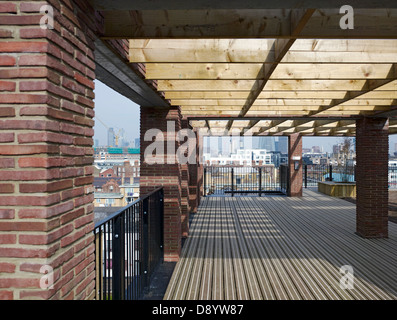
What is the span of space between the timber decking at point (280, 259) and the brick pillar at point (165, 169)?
29.7 inches

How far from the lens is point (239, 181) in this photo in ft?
51.5

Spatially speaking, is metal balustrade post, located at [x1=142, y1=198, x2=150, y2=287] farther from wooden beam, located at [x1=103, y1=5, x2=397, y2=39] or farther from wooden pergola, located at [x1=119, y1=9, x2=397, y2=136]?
wooden beam, located at [x1=103, y1=5, x2=397, y2=39]

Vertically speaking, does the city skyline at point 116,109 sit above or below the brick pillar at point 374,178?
above

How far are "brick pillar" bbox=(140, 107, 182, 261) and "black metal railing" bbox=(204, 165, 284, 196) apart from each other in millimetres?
8593

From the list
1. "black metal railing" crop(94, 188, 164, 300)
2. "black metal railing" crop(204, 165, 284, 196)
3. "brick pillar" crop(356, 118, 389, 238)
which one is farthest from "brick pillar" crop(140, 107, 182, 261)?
"black metal railing" crop(204, 165, 284, 196)

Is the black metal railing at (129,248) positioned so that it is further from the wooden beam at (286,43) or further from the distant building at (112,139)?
the distant building at (112,139)

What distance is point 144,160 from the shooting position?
5.76 m

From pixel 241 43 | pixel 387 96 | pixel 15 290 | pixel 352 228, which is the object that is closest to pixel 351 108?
pixel 387 96

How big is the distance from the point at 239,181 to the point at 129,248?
12487mm

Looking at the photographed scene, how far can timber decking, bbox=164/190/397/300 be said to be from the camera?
430 cm

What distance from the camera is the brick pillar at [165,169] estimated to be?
→ 5.70 m

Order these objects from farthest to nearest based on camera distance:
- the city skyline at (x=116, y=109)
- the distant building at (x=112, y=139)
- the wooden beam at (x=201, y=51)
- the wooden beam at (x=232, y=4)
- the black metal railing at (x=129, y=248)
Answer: the distant building at (x=112, y=139) → the city skyline at (x=116, y=109) → the wooden beam at (x=201, y=51) → the black metal railing at (x=129, y=248) → the wooden beam at (x=232, y=4)

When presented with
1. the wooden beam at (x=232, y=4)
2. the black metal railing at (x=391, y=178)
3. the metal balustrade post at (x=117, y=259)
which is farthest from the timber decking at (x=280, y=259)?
the black metal railing at (x=391, y=178)

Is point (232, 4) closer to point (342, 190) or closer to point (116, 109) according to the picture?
point (342, 190)
